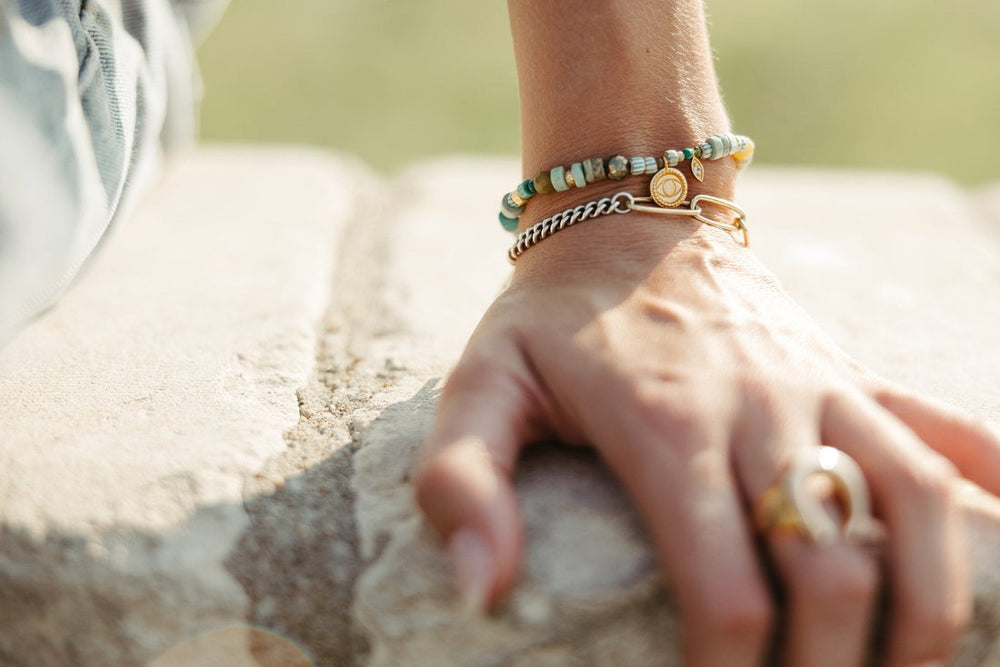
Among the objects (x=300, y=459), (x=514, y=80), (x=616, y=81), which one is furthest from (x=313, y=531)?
(x=514, y=80)

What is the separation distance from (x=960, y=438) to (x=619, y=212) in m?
0.42

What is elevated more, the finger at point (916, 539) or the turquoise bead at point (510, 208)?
the turquoise bead at point (510, 208)

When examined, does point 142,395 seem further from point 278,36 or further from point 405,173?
point 278,36

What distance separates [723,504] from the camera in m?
0.75

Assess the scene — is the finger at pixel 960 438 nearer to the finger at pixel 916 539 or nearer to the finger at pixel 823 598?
the finger at pixel 916 539

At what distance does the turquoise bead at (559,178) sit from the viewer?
1074 millimetres

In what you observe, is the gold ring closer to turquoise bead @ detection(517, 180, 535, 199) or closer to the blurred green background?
turquoise bead @ detection(517, 180, 535, 199)

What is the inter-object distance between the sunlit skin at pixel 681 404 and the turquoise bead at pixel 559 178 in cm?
2

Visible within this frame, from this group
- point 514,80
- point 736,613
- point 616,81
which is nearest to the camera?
point 736,613

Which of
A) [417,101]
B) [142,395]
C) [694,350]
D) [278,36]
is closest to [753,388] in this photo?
[694,350]

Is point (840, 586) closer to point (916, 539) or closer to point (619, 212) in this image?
point (916, 539)

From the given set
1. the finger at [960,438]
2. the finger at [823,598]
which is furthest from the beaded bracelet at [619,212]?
the finger at [823,598]

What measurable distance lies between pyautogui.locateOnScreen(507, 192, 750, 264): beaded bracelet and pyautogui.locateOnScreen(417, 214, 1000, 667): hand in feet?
0.16

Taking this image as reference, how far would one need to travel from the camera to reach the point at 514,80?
3223 millimetres
